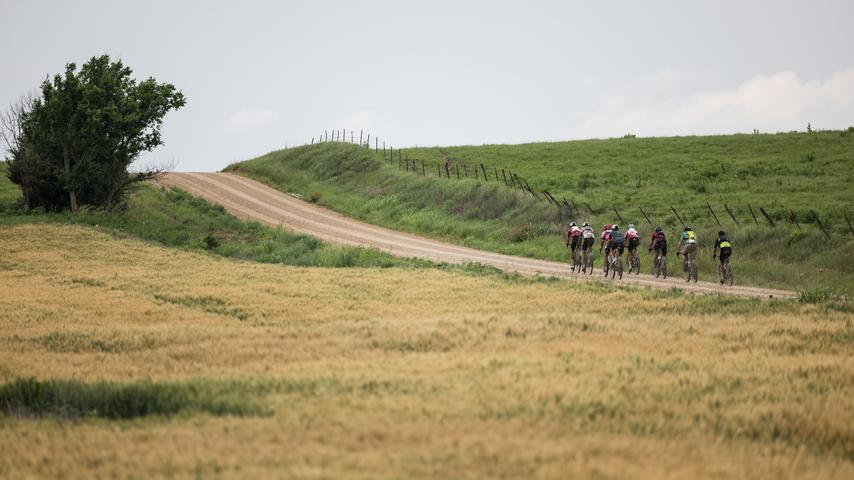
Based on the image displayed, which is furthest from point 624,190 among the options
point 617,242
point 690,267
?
point 690,267

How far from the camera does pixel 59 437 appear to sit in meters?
10.8

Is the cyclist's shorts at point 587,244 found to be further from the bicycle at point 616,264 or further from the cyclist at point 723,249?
the cyclist at point 723,249

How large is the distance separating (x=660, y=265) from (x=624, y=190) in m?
18.9

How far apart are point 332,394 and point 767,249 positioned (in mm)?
27871

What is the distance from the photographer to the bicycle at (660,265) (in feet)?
112

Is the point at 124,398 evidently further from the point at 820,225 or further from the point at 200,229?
the point at 200,229

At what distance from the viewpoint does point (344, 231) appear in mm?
52750

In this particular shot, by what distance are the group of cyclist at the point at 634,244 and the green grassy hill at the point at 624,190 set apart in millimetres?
2108

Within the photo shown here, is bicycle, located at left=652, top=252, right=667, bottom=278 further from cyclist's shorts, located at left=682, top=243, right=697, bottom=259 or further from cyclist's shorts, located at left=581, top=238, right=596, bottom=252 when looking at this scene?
cyclist's shorts, located at left=581, top=238, right=596, bottom=252

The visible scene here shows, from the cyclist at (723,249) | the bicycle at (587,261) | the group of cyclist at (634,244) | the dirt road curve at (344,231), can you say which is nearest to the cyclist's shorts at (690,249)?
the group of cyclist at (634,244)

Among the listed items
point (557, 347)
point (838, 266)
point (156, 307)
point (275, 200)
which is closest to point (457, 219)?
point (275, 200)

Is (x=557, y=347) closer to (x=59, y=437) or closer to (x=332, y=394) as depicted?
(x=332, y=394)

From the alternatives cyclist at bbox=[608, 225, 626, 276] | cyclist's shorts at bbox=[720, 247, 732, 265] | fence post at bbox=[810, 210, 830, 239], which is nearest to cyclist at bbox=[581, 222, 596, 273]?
cyclist at bbox=[608, 225, 626, 276]

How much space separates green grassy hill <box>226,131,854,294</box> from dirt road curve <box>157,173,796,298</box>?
2270 millimetres
